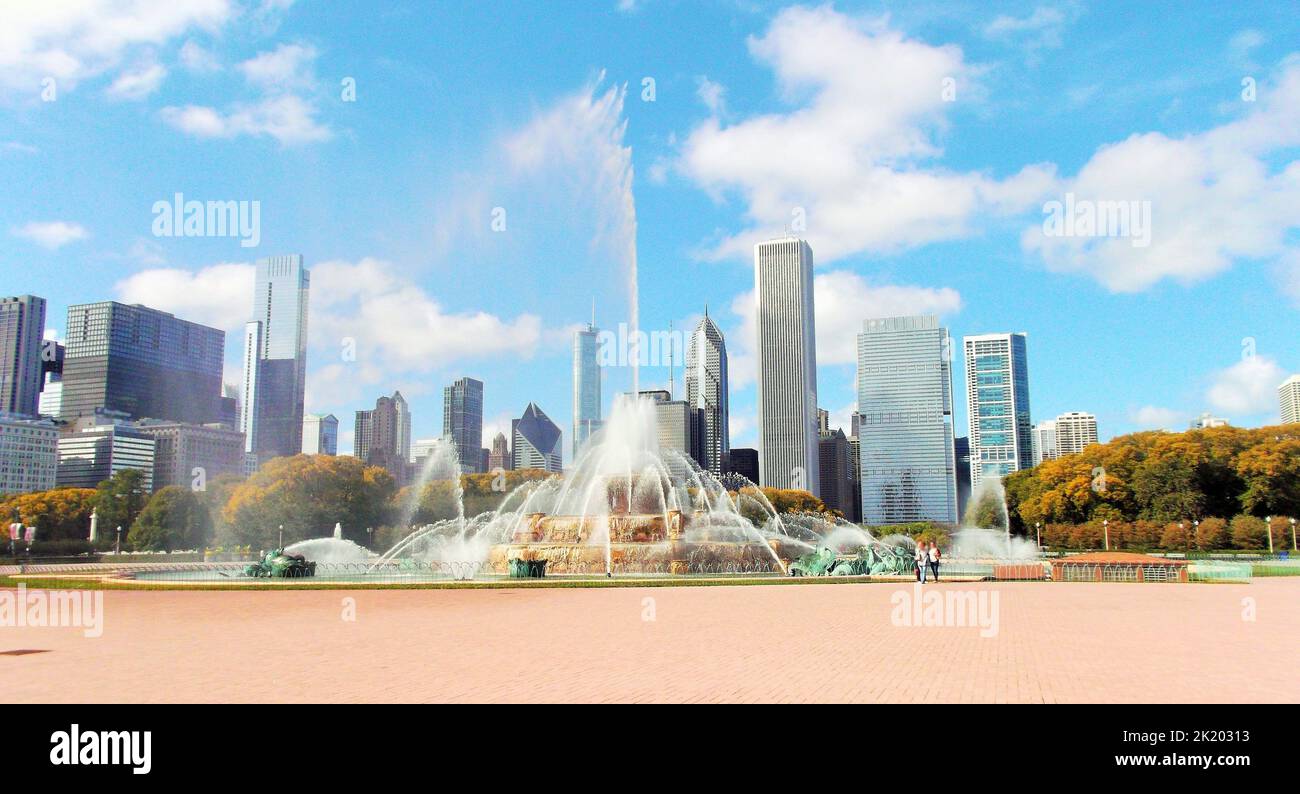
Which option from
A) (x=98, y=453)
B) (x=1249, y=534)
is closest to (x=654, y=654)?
(x=1249, y=534)

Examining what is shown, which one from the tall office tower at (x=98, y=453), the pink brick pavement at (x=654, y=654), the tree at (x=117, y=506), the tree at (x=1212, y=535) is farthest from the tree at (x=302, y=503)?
the tall office tower at (x=98, y=453)

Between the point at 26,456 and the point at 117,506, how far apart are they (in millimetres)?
122198

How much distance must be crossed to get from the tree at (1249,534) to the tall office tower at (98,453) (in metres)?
189

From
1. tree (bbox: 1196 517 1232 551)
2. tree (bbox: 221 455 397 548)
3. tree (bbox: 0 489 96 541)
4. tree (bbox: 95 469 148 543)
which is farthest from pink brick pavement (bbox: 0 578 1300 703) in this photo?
tree (bbox: 0 489 96 541)

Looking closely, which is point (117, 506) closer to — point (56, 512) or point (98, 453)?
point (56, 512)

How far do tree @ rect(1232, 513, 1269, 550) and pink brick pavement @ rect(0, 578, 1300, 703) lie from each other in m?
50.4

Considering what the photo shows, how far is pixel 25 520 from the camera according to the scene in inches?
3127

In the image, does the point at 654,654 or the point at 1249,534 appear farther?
the point at 1249,534

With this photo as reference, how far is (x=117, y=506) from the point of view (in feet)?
274

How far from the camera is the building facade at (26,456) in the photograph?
175875 mm
